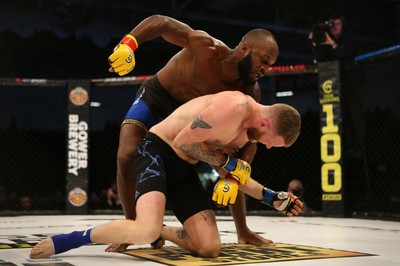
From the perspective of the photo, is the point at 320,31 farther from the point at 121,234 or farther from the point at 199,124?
the point at 121,234

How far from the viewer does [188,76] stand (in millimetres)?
2980

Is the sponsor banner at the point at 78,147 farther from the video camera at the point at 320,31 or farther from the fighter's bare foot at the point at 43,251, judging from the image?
the fighter's bare foot at the point at 43,251

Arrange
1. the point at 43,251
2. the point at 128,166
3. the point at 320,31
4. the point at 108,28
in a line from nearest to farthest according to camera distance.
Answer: the point at 43,251 → the point at 128,166 → the point at 320,31 → the point at 108,28

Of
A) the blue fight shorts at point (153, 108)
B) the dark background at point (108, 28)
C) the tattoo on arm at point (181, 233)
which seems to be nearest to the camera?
the tattoo on arm at point (181, 233)

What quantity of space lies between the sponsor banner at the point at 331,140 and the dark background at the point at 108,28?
463 centimetres

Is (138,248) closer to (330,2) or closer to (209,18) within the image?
(330,2)

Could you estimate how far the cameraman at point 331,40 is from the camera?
220 inches

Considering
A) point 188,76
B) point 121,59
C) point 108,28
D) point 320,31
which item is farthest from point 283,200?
point 108,28

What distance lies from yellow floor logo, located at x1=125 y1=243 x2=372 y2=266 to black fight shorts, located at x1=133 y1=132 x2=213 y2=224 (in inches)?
8.5

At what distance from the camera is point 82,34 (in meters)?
11.0

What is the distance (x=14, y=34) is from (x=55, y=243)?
8.97 metres

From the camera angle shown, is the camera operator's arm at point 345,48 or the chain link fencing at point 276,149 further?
the camera operator's arm at point 345,48

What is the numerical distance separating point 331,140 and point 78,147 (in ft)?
9.50

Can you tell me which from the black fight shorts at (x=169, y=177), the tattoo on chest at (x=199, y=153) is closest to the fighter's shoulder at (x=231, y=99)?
the tattoo on chest at (x=199, y=153)
